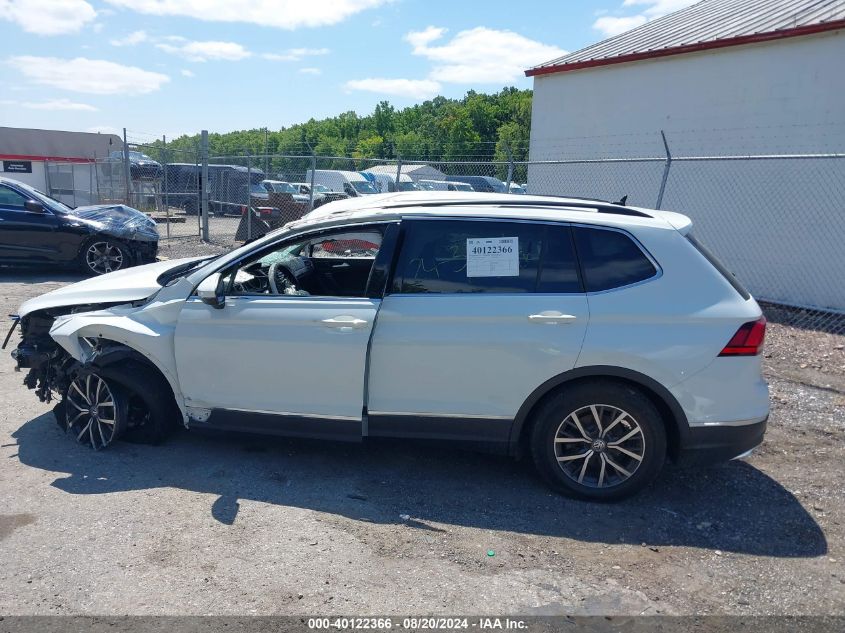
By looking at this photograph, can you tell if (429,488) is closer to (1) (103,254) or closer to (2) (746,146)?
(2) (746,146)

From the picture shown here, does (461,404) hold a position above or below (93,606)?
above

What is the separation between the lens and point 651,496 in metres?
4.29

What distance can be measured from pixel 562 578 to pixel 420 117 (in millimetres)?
74432

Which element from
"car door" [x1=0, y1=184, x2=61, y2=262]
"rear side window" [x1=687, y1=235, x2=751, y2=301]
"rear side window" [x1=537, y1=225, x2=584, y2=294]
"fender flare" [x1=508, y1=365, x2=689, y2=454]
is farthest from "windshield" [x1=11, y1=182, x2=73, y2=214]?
"rear side window" [x1=687, y1=235, x2=751, y2=301]

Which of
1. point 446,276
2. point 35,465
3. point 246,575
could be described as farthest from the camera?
point 35,465

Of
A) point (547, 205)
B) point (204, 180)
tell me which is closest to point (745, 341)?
point (547, 205)

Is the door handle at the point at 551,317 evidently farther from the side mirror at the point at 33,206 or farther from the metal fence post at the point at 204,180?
the metal fence post at the point at 204,180

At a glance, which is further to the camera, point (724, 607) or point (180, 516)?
point (180, 516)

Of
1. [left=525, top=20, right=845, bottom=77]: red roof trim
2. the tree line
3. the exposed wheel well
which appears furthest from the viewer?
the tree line

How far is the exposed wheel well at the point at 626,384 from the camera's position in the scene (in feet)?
13.1

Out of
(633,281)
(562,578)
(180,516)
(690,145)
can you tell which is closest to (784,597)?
(562,578)

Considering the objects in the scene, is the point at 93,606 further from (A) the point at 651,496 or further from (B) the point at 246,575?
(A) the point at 651,496

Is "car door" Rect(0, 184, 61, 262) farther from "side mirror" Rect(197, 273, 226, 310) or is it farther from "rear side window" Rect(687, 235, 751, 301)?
"rear side window" Rect(687, 235, 751, 301)

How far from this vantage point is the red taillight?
154 inches
